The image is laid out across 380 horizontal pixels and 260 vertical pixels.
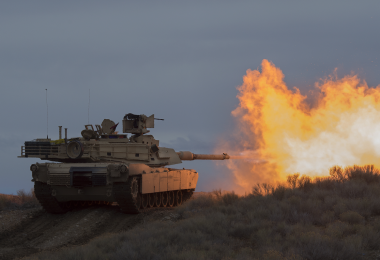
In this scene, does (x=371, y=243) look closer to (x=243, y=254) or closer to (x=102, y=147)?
(x=243, y=254)

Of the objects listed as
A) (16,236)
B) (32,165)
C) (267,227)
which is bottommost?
(16,236)

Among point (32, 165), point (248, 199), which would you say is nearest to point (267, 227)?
point (248, 199)

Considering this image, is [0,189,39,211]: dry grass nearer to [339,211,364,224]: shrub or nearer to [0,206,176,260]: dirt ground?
[0,206,176,260]: dirt ground

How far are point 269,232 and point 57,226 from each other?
29.0 feet

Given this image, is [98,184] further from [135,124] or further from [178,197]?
[178,197]

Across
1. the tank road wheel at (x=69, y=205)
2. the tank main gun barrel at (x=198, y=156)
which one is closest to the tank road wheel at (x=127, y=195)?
the tank road wheel at (x=69, y=205)

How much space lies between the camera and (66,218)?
58.1ft

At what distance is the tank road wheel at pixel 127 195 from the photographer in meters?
16.6

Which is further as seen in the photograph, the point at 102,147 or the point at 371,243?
the point at 102,147

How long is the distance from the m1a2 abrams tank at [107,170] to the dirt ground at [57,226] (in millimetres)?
589

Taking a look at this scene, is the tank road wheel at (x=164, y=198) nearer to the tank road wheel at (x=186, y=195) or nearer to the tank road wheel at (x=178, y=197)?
the tank road wheel at (x=178, y=197)

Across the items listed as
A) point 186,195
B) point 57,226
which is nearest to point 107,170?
point 57,226

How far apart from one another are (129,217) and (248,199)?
4776 mm

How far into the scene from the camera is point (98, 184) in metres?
16.6
